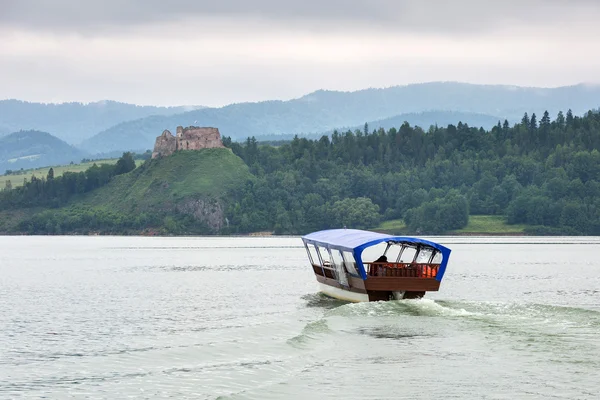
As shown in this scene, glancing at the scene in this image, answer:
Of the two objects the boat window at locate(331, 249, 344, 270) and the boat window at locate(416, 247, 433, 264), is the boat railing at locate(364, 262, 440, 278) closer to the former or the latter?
the boat window at locate(416, 247, 433, 264)

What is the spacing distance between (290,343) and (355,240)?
81.2ft

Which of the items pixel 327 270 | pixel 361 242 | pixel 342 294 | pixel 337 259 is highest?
pixel 361 242

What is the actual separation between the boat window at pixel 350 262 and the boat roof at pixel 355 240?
789 millimetres

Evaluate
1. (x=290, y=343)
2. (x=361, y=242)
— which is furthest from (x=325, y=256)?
(x=290, y=343)

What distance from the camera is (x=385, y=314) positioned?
7431 centimetres

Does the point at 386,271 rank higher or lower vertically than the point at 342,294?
higher

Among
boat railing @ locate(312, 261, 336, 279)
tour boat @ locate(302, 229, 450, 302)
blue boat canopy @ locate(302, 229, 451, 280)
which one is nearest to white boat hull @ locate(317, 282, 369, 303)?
tour boat @ locate(302, 229, 450, 302)

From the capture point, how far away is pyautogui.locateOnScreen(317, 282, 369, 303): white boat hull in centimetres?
8225

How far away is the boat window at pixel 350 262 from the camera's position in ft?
272

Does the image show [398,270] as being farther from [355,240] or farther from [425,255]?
[355,240]

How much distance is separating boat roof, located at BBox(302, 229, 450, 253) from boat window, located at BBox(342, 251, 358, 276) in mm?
789

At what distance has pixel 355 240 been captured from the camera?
279 feet

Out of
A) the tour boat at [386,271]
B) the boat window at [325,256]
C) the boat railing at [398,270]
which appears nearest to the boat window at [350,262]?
the tour boat at [386,271]

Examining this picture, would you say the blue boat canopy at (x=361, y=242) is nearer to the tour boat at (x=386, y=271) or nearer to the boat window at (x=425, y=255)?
the tour boat at (x=386, y=271)
